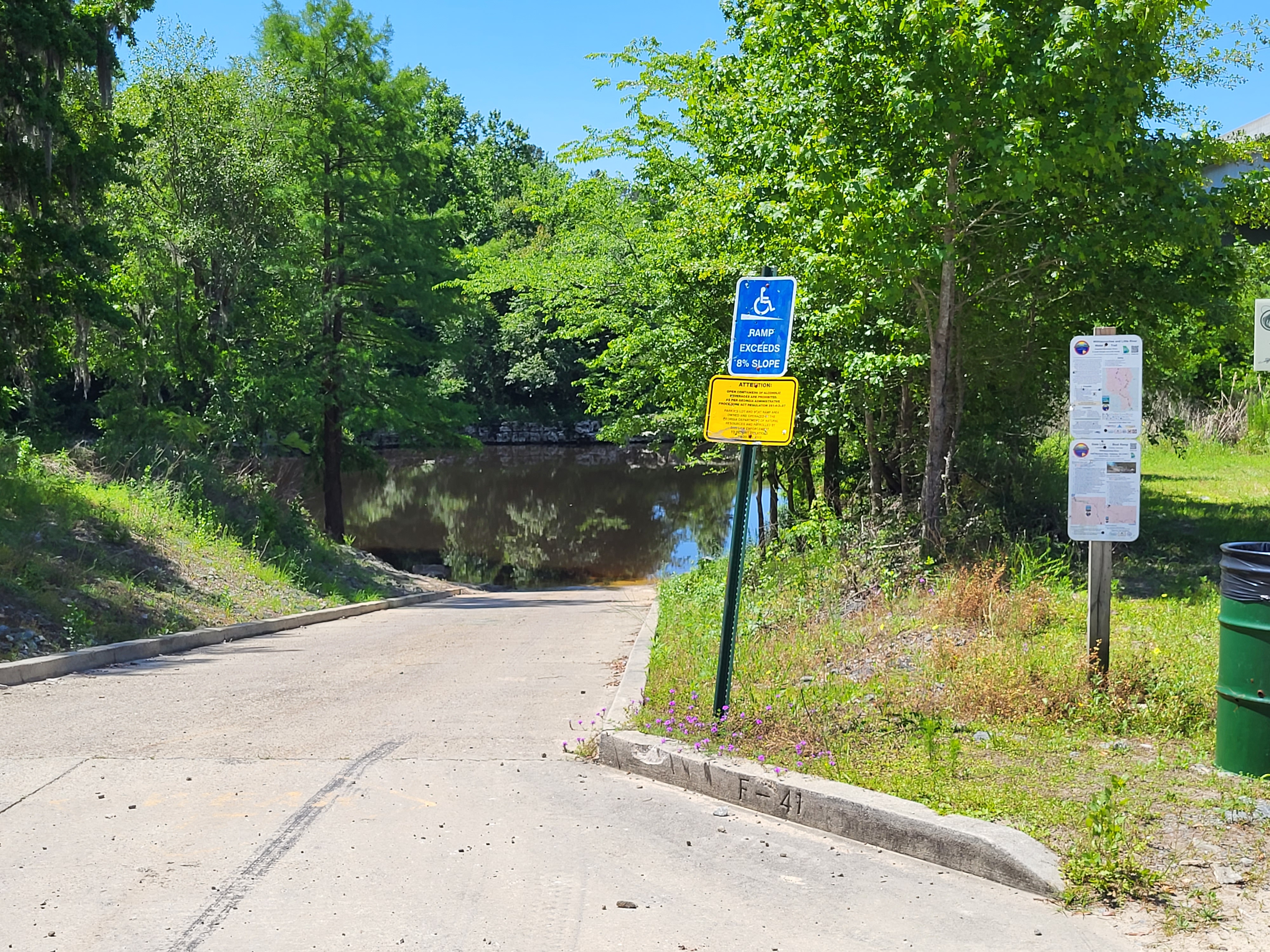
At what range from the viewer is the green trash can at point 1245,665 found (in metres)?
5.75

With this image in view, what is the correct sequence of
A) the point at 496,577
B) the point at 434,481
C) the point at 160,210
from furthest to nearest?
the point at 434,481 → the point at 496,577 → the point at 160,210

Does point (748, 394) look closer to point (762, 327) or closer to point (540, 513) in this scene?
point (762, 327)

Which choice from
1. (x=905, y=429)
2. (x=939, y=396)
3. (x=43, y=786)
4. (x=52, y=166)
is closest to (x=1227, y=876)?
(x=43, y=786)

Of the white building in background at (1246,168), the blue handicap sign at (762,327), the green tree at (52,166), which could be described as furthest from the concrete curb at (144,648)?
the white building in background at (1246,168)

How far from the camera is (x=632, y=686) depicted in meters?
8.86

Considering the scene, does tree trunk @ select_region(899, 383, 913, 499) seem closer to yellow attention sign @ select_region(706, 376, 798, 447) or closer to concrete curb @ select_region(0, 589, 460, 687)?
concrete curb @ select_region(0, 589, 460, 687)

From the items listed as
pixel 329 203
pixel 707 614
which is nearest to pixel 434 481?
pixel 329 203

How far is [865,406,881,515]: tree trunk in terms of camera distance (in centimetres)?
1558

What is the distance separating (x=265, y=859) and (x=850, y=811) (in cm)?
268

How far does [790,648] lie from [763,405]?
2781 millimetres

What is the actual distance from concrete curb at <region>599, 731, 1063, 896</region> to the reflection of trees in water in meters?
23.5

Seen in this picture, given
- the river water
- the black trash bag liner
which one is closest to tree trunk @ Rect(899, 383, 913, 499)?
the black trash bag liner

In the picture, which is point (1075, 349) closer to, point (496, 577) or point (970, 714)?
point (970, 714)

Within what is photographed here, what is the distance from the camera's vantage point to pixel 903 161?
1236 cm
